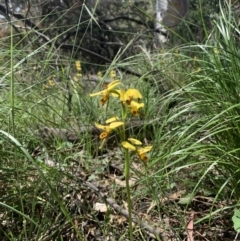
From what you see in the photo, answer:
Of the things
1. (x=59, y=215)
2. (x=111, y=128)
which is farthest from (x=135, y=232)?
(x=111, y=128)

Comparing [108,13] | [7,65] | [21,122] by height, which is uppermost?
[7,65]

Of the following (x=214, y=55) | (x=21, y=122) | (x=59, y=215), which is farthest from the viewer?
(x=21, y=122)

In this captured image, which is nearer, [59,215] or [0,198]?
[0,198]

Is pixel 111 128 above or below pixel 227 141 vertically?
above

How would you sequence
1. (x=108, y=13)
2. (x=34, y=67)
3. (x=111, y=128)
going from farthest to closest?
(x=108, y=13) → (x=34, y=67) → (x=111, y=128)

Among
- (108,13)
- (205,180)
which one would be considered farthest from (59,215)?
(108,13)

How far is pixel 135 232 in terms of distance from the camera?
1.61 meters

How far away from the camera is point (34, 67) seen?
233cm

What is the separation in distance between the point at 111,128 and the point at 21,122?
0.79m

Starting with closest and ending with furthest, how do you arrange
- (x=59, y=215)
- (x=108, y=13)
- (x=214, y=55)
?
1. (x=59, y=215)
2. (x=214, y=55)
3. (x=108, y=13)

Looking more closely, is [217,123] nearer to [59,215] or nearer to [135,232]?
[135,232]

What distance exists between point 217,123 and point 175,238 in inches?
16.4

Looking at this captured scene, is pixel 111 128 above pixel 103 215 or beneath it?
above

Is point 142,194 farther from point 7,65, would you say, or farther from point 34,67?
point 34,67
